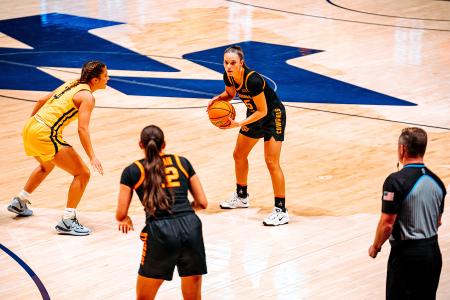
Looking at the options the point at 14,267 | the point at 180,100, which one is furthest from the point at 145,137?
the point at 180,100

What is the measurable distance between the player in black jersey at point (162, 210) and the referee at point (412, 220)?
1227 millimetres

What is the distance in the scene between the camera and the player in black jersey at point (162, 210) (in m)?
6.01

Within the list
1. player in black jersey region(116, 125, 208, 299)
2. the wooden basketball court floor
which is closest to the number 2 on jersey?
player in black jersey region(116, 125, 208, 299)

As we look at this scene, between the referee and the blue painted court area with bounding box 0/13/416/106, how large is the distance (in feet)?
24.6

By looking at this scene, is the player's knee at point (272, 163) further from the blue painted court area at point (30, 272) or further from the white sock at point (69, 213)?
the blue painted court area at point (30, 272)

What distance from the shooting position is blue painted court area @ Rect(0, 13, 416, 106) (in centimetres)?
1377

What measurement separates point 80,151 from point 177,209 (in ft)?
18.0

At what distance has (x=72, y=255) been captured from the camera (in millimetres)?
8328

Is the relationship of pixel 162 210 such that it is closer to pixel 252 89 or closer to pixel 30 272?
pixel 30 272

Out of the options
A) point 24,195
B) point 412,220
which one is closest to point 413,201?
point 412,220

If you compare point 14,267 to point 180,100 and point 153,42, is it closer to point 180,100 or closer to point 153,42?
point 180,100

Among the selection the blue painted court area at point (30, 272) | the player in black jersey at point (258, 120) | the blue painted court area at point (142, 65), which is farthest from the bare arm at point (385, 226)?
the blue painted court area at point (142, 65)

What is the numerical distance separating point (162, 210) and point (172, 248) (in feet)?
0.85

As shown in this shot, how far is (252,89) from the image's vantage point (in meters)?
8.68
